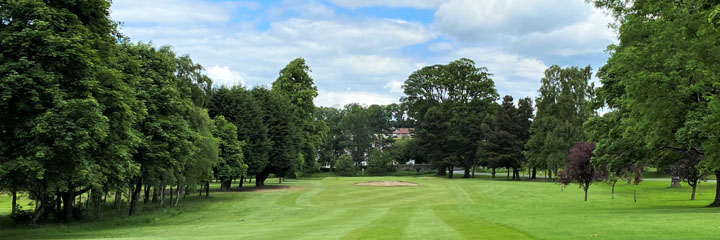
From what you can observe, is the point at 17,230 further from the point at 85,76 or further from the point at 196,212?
the point at 196,212

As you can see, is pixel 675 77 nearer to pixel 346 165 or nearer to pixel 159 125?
pixel 159 125

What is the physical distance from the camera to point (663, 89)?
21219 mm

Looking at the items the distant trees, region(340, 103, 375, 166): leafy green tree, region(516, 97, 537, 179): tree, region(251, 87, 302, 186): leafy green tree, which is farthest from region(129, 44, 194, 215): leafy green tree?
region(340, 103, 375, 166): leafy green tree

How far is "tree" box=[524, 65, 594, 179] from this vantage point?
6975 cm

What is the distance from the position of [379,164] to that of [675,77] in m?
90.2

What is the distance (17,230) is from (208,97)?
3034 centimetres

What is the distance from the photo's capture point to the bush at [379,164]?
10925 centimetres

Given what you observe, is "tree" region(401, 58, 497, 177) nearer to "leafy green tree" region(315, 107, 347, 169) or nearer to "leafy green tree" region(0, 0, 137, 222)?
"leafy green tree" region(315, 107, 347, 169)

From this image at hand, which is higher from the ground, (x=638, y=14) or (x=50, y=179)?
(x=638, y=14)

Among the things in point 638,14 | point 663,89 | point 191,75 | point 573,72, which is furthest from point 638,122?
point 573,72

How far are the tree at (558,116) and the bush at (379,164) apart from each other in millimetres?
40077

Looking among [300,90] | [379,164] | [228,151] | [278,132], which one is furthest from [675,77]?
[379,164]

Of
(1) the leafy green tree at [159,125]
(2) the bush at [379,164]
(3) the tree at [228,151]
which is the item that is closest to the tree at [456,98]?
(2) the bush at [379,164]

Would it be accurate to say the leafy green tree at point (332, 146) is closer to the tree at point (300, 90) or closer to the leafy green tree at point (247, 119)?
the tree at point (300, 90)
